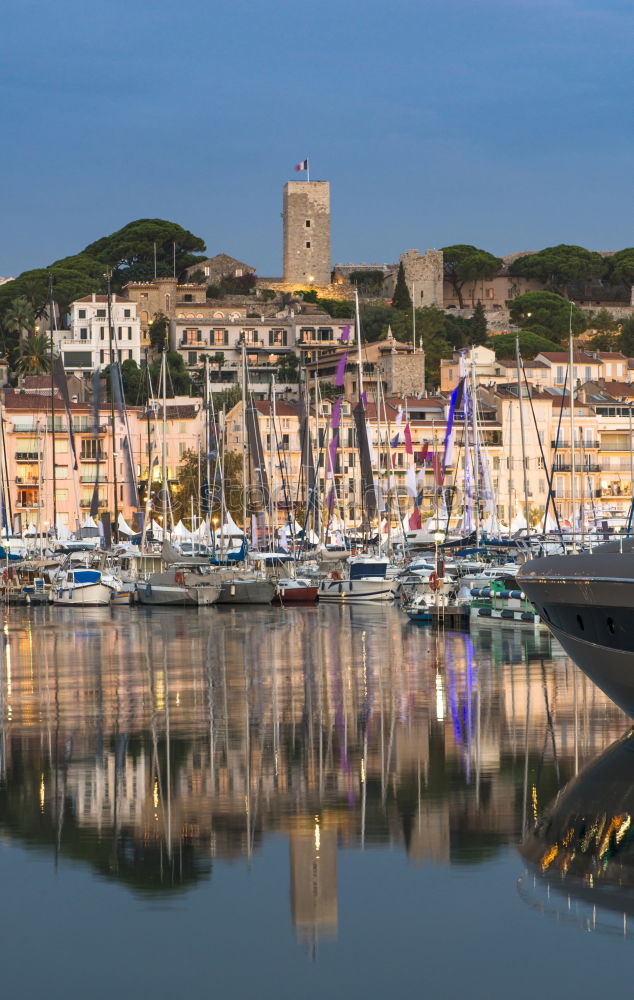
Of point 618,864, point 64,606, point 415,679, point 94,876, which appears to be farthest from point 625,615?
point 64,606

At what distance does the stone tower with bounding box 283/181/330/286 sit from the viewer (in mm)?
195875

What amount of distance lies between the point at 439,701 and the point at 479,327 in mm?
149167

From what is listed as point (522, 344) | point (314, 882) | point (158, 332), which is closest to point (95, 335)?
point (158, 332)

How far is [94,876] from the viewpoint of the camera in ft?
40.6

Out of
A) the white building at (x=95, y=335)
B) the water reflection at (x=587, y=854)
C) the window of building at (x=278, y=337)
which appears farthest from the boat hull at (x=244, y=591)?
the window of building at (x=278, y=337)

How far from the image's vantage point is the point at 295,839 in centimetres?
1354

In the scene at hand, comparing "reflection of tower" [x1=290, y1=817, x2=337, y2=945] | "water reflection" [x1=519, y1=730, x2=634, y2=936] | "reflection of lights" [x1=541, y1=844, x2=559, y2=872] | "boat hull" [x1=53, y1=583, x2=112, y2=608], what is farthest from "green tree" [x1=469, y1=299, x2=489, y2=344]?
"reflection of lights" [x1=541, y1=844, x2=559, y2=872]

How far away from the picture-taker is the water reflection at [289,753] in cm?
1337

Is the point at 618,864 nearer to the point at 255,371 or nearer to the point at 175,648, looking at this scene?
the point at 175,648

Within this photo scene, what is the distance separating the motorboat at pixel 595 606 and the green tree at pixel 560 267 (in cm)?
18170

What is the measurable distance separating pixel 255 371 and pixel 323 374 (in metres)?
7.99

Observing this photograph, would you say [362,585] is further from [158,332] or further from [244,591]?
[158,332]

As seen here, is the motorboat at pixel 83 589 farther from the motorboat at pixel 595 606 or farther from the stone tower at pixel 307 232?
the stone tower at pixel 307 232

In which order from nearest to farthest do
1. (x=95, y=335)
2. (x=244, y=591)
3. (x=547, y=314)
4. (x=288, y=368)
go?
(x=244, y=591)
(x=288, y=368)
(x=95, y=335)
(x=547, y=314)
